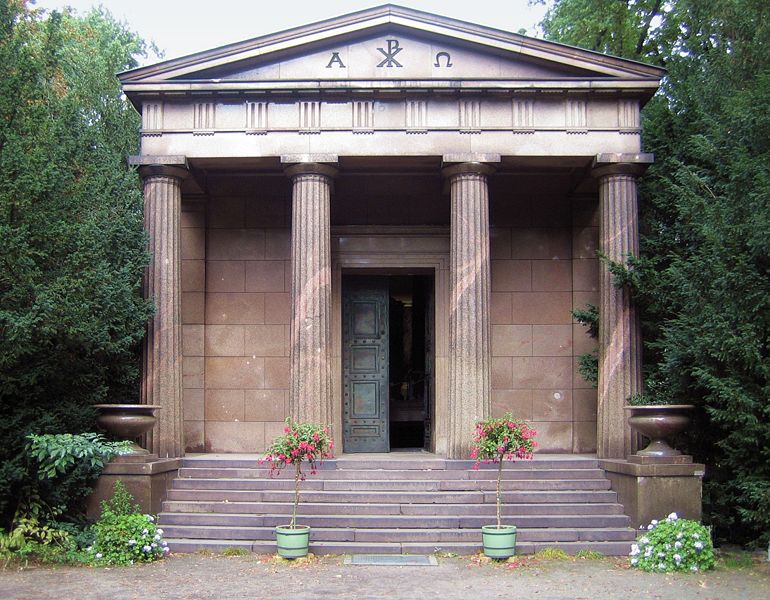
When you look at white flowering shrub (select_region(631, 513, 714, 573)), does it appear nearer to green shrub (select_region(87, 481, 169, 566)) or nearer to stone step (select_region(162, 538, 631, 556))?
stone step (select_region(162, 538, 631, 556))

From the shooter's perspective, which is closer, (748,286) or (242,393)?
(748,286)

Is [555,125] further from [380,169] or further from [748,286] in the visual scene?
[748,286]

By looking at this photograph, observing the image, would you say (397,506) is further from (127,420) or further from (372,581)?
(127,420)

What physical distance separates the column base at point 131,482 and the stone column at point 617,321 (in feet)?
23.0

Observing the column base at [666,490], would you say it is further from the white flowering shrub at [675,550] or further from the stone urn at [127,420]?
the stone urn at [127,420]

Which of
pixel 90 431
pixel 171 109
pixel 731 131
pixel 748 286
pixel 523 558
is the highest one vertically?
pixel 171 109

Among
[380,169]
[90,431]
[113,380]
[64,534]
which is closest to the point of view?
[64,534]

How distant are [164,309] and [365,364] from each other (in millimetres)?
4315

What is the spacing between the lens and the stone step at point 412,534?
42.0ft

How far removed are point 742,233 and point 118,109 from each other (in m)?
11.4

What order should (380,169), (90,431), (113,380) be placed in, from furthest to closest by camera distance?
(380,169) → (113,380) → (90,431)

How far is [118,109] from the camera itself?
17.3 meters

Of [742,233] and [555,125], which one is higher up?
[555,125]

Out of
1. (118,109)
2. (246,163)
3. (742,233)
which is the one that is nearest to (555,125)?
(742,233)
